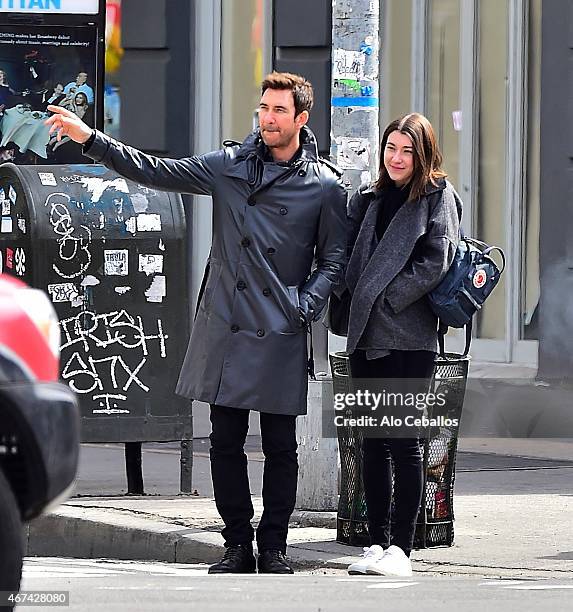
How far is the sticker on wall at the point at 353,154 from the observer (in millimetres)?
7781

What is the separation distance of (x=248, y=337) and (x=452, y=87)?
6191mm

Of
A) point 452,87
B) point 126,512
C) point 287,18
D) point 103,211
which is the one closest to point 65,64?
point 287,18

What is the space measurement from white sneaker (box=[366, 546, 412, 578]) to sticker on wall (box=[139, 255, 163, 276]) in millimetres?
2786

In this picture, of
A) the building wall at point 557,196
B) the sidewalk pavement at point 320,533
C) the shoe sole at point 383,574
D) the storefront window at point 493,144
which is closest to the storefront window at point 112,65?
the storefront window at point 493,144

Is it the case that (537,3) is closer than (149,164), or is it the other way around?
(149,164)

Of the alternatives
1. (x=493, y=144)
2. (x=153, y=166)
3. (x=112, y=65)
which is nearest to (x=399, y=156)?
(x=153, y=166)

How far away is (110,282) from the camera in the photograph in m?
8.95

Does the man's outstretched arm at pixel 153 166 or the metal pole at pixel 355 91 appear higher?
the metal pole at pixel 355 91

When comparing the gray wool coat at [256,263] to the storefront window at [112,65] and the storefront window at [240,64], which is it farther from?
the storefront window at [112,65]

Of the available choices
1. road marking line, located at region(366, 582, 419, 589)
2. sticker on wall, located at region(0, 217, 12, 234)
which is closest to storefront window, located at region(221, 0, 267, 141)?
sticker on wall, located at region(0, 217, 12, 234)

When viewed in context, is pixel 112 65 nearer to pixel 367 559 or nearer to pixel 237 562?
pixel 237 562

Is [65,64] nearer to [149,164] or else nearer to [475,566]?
[149,164]

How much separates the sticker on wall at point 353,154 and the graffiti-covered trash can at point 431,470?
93 centimetres

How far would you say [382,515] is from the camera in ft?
22.5
